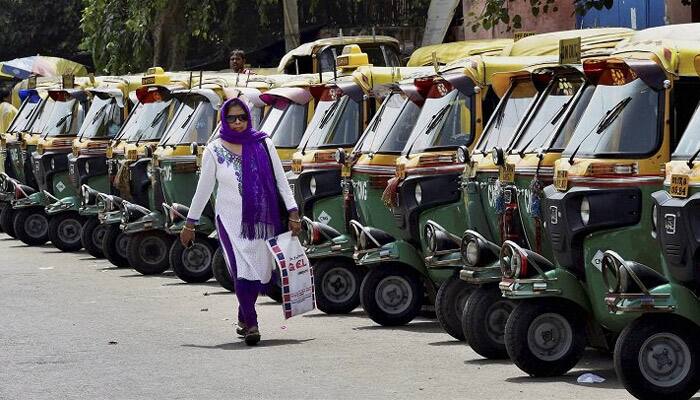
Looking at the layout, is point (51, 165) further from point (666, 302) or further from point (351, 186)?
point (666, 302)

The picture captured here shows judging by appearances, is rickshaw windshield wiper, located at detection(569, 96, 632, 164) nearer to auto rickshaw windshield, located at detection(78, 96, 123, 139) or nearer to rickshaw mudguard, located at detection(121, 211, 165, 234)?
rickshaw mudguard, located at detection(121, 211, 165, 234)

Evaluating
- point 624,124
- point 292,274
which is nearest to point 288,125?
point 292,274

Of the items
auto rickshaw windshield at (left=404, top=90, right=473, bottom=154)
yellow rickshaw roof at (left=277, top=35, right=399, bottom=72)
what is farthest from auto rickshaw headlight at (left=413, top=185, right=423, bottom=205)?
yellow rickshaw roof at (left=277, top=35, right=399, bottom=72)

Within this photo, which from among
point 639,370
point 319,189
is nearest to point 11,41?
point 319,189

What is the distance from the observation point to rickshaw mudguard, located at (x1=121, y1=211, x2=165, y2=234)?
1836cm

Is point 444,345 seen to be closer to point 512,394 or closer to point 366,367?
point 366,367

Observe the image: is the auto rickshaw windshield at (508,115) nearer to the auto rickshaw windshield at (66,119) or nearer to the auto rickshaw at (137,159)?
the auto rickshaw at (137,159)

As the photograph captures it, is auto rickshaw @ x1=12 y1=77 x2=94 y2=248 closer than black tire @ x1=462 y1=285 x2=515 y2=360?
No

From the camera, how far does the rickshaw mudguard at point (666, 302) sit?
897cm

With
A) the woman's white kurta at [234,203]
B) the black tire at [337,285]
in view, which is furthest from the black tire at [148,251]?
the woman's white kurta at [234,203]

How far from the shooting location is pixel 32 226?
2402 centimetres

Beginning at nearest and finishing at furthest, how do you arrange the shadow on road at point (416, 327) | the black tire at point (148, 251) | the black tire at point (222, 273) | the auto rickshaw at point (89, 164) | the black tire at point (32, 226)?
the shadow on road at point (416, 327)
the black tire at point (222, 273)
the black tire at point (148, 251)
the auto rickshaw at point (89, 164)
the black tire at point (32, 226)

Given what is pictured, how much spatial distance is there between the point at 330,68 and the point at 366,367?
16.4 meters

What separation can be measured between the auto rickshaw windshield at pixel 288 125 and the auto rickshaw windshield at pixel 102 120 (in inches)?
222
